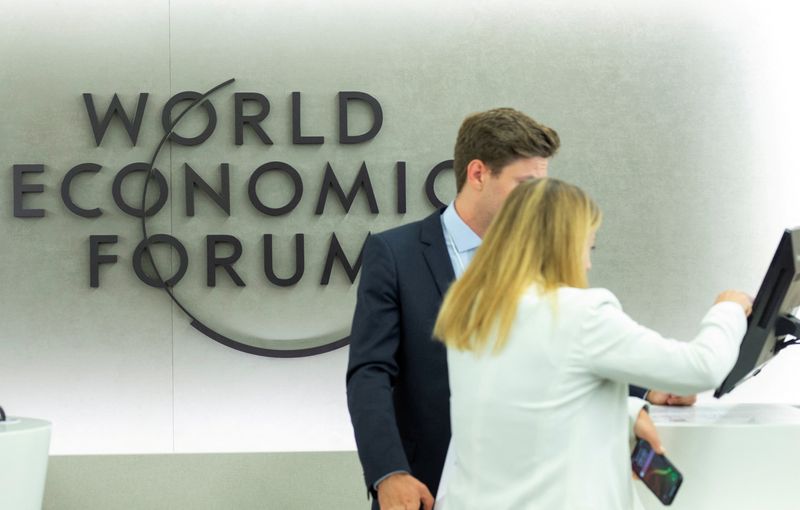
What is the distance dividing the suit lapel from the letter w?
225 centimetres

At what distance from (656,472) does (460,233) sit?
786 millimetres

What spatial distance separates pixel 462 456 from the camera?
166 centimetres

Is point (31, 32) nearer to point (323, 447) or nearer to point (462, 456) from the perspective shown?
point (323, 447)

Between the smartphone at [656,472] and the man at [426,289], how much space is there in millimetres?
561

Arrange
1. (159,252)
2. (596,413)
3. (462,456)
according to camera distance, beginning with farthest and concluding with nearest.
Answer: (159,252) → (462,456) → (596,413)

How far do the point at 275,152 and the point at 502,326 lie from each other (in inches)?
110

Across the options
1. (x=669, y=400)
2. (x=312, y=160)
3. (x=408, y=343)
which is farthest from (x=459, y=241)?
(x=312, y=160)

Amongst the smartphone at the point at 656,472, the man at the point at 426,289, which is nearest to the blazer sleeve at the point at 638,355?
the smartphone at the point at 656,472

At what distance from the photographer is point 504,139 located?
2.16 meters

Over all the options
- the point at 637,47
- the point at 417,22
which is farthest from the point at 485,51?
the point at 637,47

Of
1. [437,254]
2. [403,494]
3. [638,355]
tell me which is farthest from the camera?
[437,254]

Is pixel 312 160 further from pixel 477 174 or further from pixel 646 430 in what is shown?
pixel 646 430

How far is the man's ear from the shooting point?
7.18ft

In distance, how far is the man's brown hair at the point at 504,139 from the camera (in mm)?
2158
